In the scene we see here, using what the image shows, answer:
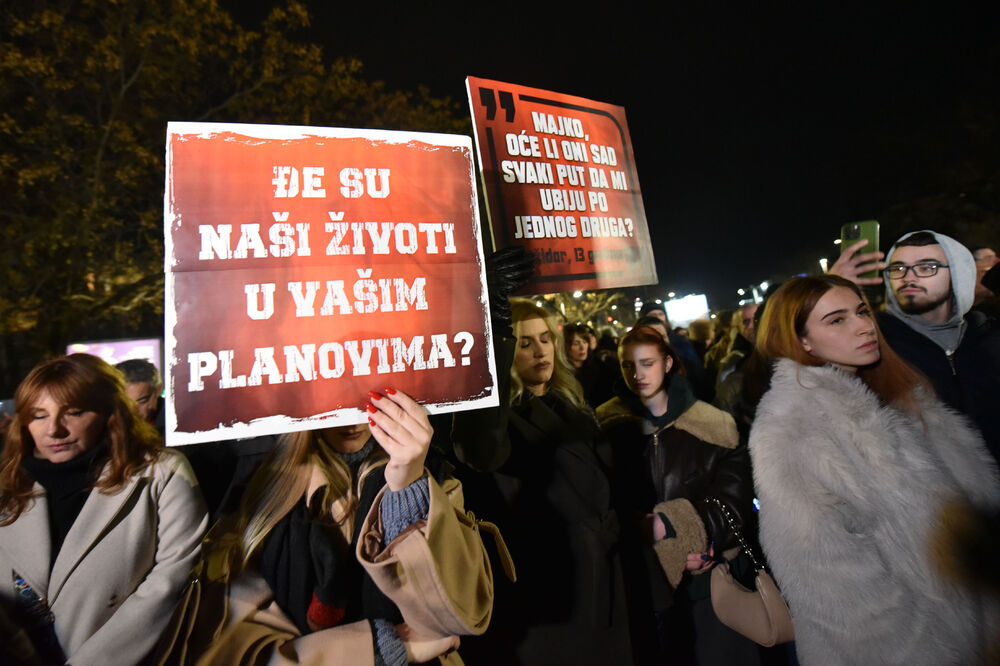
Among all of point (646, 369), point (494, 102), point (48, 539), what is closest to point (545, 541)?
point (646, 369)

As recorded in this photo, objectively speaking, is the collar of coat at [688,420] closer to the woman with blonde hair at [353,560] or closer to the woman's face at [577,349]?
the woman with blonde hair at [353,560]

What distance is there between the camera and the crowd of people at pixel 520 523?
161 cm

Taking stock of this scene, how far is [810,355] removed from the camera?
7.89ft

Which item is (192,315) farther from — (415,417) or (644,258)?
(644,258)

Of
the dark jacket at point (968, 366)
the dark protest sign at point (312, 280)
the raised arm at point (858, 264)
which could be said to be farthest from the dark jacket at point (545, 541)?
the dark jacket at point (968, 366)

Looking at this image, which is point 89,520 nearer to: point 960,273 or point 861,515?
point 861,515

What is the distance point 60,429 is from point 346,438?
1.04m

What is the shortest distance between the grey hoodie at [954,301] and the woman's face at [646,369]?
1.31 m

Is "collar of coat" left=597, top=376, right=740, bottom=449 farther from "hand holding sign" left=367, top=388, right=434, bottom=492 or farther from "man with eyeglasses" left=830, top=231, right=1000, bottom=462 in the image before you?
"hand holding sign" left=367, top=388, right=434, bottom=492

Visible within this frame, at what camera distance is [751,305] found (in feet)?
18.0

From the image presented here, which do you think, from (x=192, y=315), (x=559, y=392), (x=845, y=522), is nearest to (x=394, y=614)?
(x=192, y=315)

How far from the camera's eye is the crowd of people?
161cm

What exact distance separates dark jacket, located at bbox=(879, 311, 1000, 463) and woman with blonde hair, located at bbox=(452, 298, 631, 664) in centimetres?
190

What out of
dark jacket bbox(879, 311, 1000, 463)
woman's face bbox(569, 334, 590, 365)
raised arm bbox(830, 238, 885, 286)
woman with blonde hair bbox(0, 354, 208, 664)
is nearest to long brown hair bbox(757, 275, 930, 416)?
raised arm bbox(830, 238, 885, 286)
